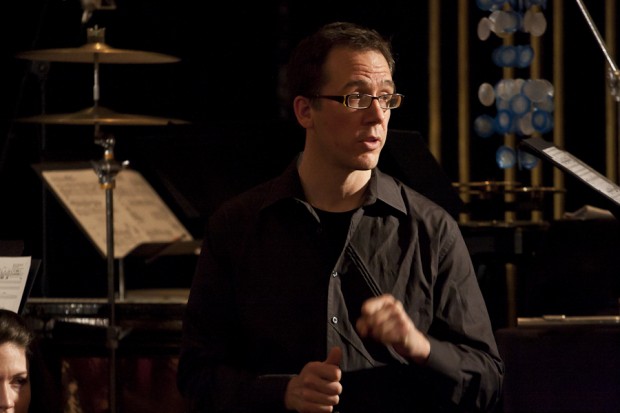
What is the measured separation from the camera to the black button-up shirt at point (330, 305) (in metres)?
2.46

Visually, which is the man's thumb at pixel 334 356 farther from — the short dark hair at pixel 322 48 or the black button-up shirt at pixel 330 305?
the short dark hair at pixel 322 48

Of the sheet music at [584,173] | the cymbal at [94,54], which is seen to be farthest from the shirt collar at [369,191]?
the cymbal at [94,54]

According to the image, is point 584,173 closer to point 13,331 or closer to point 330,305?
point 330,305

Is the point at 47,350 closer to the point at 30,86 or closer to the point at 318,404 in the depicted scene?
the point at 30,86

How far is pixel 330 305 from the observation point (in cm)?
249

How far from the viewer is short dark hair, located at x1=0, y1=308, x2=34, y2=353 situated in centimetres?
307

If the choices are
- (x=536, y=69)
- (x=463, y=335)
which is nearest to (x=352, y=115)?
(x=463, y=335)

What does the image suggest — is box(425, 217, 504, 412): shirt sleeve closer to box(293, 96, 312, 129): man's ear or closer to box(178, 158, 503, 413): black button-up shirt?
box(178, 158, 503, 413): black button-up shirt

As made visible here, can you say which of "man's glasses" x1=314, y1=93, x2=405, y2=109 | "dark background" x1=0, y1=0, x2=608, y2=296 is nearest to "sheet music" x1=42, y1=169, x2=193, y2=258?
"dark background" x1=0, y1=0, x2=608, y2=296

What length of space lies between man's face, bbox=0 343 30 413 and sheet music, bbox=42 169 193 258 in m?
2.41

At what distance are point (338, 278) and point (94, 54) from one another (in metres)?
3.32

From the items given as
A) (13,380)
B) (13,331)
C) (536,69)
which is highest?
(536,69)

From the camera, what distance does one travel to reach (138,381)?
4949 millimetres

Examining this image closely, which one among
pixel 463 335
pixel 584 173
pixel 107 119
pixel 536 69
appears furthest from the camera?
pixel 536 69
